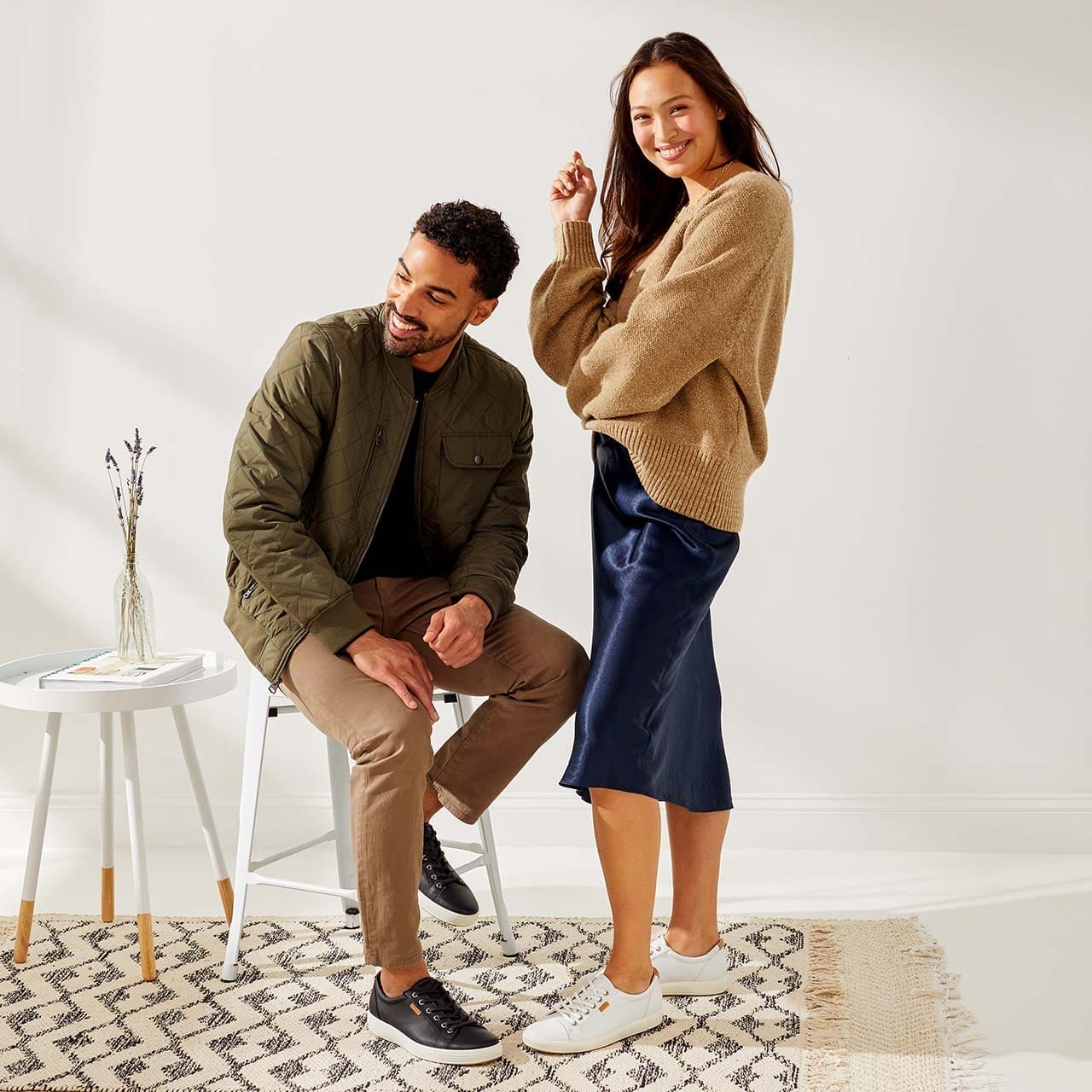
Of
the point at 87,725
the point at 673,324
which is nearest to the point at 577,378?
the point at 673,324

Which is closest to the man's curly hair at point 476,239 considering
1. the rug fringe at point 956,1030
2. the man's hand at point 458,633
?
the man's hand at point 458,633

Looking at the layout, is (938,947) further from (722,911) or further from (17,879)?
(17,879)

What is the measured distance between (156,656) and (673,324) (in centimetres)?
126

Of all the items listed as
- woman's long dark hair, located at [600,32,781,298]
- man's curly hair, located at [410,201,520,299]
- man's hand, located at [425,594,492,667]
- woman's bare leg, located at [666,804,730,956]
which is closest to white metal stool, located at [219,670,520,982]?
man's hand, located at [425,594,492,667]

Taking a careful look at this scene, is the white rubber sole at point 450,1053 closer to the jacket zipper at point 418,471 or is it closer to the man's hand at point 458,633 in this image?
the man's hand at point 458,633

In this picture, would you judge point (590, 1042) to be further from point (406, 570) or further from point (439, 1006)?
point (406, 570)

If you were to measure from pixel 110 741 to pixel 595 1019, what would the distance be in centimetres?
105

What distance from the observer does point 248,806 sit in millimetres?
2223

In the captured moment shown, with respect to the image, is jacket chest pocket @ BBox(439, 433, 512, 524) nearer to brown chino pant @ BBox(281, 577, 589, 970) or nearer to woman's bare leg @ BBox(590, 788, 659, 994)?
brown chino pant @ BBox(281, 577, 589, 970)

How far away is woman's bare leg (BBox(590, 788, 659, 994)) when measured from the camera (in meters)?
1.97

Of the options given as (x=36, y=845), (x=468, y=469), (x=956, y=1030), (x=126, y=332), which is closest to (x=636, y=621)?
(x=468, y=469)

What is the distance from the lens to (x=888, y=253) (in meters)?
2.77

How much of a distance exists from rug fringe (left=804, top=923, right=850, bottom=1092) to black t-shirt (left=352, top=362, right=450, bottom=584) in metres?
1.00

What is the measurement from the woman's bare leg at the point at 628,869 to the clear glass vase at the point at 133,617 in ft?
3.19
